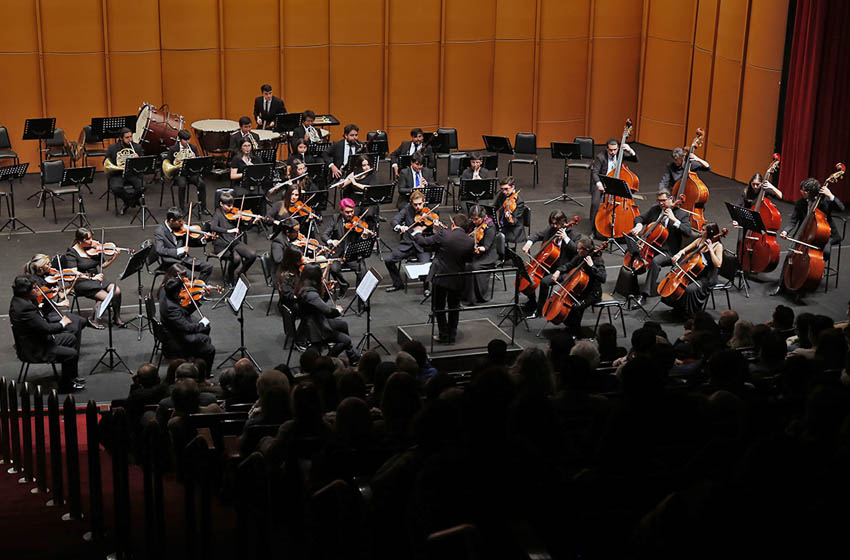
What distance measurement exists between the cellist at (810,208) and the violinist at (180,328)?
23.1 ft

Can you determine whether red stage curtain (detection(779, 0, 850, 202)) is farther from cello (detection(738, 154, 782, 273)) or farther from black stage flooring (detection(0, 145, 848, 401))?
cello (detection(738, 154, 782, 273))

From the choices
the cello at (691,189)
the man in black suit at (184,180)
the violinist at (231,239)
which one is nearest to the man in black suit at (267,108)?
the man in black suit at (184,180)

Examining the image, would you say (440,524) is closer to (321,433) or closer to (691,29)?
(321,433)

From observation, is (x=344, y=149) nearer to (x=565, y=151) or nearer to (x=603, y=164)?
(x=565, y=151)

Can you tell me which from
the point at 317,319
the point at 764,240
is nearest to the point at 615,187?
the point at 764,240

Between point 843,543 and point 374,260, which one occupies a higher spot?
point 843,543

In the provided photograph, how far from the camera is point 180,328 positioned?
10297 mm

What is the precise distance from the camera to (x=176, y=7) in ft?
61.1

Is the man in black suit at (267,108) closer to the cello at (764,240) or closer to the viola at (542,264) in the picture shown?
the viola at (542,264)

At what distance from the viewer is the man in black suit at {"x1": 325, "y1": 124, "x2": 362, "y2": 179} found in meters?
16.6

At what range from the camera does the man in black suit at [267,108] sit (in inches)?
717

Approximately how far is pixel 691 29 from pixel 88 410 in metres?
16.3

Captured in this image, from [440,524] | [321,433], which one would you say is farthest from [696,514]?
[321,433]

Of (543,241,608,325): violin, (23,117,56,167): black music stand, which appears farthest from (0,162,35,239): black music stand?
(543,241,608,325): violin
